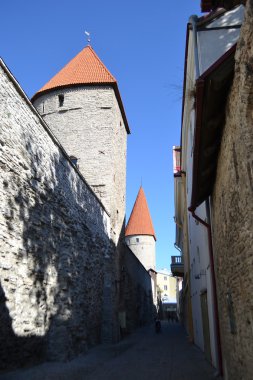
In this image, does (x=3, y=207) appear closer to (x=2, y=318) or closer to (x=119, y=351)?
(x=2, y=318)

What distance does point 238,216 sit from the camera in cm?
389

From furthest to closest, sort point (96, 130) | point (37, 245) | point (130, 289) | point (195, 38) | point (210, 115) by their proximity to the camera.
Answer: point (130, 289)
point (96, 130)
point (37, 245)
point (195, 38)
point (210, 115)

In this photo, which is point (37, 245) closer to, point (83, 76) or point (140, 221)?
point (83, 76)

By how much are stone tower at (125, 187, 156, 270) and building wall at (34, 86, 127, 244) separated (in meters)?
21.6

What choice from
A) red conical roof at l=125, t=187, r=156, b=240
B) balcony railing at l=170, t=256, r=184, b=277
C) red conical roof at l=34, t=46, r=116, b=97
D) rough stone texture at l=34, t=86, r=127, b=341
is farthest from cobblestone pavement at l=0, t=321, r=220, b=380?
red conical roof at l=125, t=187, r=156, b=240

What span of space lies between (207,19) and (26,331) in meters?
6.98

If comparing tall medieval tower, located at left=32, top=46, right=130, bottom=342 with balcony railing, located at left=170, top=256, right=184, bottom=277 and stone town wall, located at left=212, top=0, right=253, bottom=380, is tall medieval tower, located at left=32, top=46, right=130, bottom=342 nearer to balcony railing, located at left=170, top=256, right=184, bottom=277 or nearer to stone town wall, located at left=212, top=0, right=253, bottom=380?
balcony railing, located at left=170, top=256, right=184, bottom=277

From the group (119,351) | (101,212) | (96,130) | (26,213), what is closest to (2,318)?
(26,213)

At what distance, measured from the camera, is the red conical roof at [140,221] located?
39.8 m

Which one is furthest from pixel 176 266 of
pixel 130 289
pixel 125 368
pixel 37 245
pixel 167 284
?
pixel 167 284

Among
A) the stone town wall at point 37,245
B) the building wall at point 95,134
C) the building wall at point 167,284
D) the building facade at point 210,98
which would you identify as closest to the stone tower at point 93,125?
the building wall at point 95,134

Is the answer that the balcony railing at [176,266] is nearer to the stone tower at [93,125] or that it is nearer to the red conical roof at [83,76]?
the stone tower at [93,125]

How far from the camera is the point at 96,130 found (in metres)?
16.6

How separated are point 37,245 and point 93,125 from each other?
1006 centimetres
